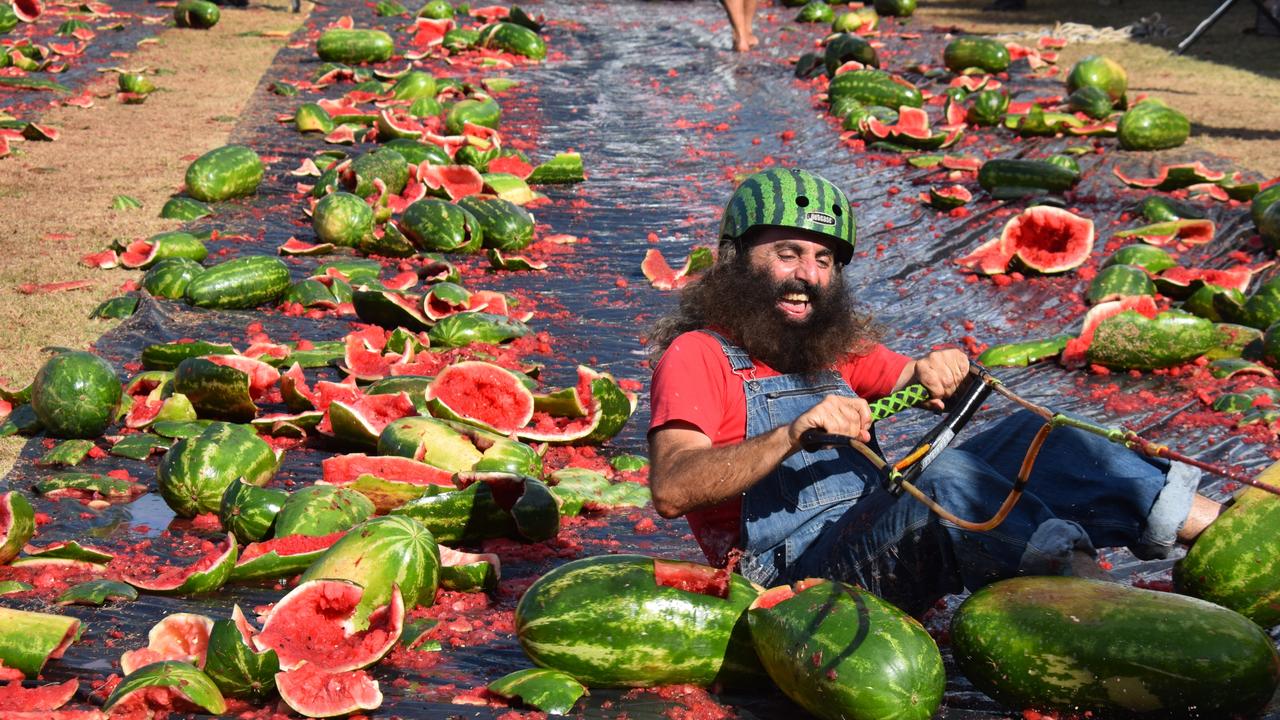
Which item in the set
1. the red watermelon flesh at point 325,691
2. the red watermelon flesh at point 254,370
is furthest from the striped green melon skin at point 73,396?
the red watermelon flesh at point 325,691

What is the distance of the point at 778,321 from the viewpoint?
13.0ft

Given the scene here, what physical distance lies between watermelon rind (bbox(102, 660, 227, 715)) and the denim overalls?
1.43 metres

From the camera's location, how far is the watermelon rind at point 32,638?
3.44 metres

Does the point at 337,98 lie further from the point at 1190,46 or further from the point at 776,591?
the point at 776,591

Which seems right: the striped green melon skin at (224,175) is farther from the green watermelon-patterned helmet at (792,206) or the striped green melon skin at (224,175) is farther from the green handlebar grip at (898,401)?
the green handlebar grip at (898,401)

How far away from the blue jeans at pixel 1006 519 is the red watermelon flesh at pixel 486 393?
194cm

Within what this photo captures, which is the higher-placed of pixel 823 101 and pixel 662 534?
pixel 662 534

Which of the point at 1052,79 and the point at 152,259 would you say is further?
the point at 1052,79

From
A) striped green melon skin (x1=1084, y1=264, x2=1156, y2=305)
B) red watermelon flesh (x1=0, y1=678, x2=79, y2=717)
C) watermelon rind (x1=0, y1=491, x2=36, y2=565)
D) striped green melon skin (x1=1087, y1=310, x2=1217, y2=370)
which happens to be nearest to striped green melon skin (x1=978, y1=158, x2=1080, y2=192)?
striped green melon skin (x1=1084, y1=264, x2=1156, y2=305)

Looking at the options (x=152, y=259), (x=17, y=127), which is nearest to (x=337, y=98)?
(x=17, y=127)

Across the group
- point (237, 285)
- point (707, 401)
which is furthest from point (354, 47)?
point (707, 401)

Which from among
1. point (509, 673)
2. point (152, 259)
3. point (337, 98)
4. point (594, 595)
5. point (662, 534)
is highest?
point (594, 595)

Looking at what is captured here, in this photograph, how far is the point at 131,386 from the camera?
5.57 meters

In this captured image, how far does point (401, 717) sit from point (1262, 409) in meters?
3.82
